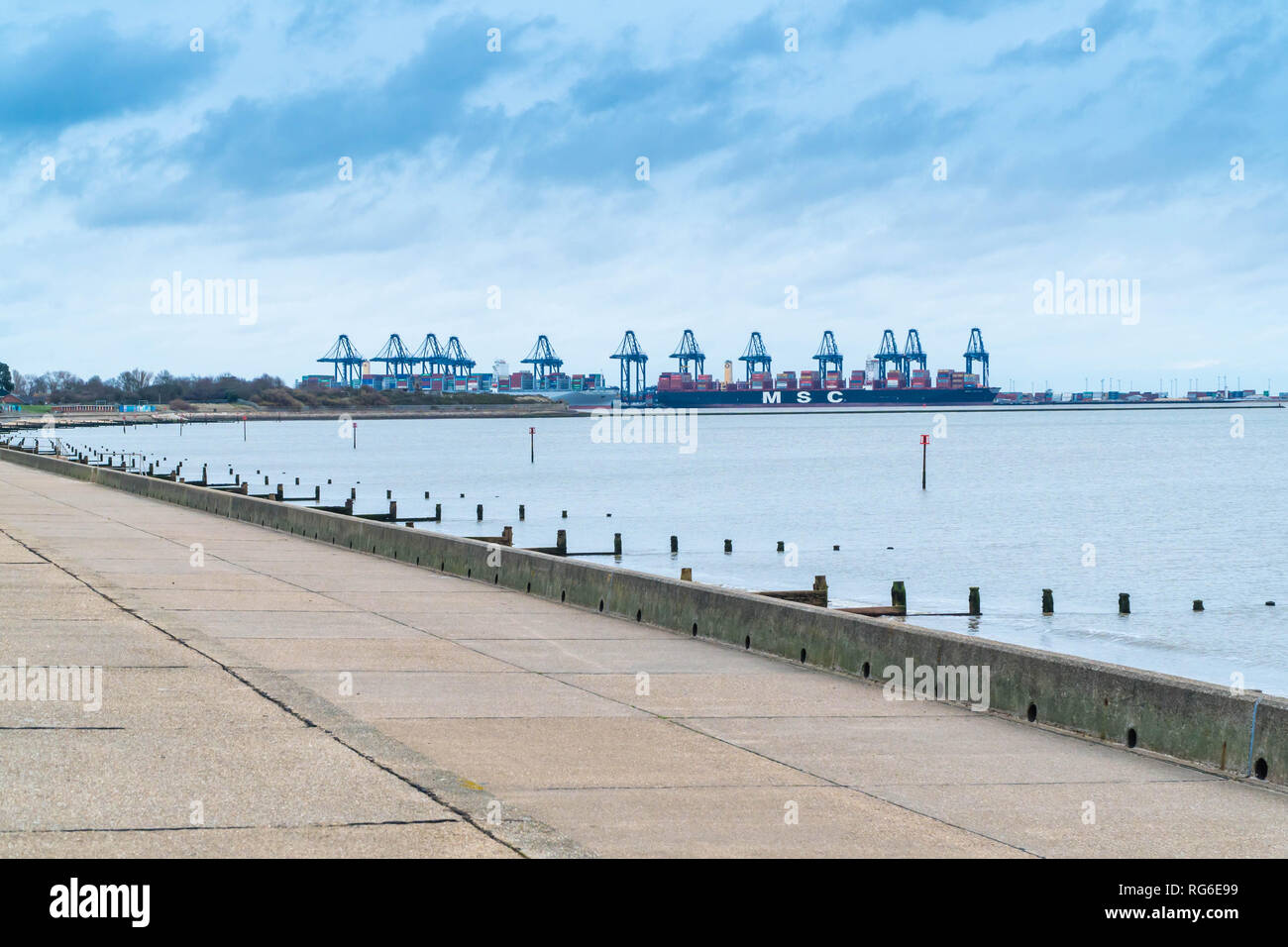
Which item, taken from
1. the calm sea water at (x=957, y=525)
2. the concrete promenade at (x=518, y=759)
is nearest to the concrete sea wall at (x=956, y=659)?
the concrete promenade at (x=518, y=759)

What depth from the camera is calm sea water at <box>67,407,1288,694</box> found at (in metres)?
33.1

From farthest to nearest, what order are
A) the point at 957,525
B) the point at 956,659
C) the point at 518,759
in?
1. the point at 957,525
2. the point at 956,659
3. the point at 518,759

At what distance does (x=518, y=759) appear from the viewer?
913 cm

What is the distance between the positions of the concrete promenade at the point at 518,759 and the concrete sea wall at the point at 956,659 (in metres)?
0.23

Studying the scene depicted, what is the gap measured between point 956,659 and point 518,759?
439 cm

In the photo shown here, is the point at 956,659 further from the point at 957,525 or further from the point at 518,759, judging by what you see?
the point at 957,525

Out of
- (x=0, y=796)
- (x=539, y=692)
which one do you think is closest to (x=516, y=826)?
(x=0, y=796)

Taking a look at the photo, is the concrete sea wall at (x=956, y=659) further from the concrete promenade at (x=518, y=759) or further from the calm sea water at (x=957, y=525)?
the calm sea water at (x=957, y=525)

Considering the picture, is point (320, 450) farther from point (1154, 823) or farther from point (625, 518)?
point (1154, 823)

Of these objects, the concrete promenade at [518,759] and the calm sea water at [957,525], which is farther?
the calm sea water at [957,525]

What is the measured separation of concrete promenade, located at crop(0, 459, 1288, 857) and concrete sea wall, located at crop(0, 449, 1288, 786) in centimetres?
23

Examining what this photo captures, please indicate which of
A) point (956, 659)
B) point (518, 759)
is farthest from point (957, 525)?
point (518, 759)

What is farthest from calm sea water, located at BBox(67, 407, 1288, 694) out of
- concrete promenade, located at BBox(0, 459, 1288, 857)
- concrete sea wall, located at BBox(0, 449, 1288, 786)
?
concrete promenade, located at BBox(0, 459, 1288, 857)

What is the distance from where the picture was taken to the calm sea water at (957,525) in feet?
109
